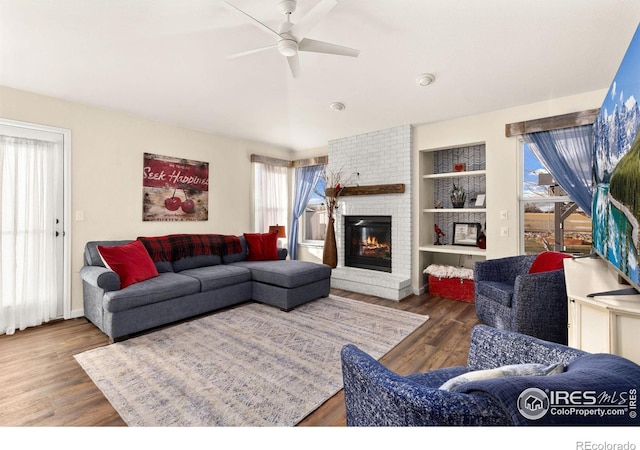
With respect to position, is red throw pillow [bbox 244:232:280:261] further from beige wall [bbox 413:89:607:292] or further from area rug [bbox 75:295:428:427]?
beige wall [bbox 413:89:607:292]

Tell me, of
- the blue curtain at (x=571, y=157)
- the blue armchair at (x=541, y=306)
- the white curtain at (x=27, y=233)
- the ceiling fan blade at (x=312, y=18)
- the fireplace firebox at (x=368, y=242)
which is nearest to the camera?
the ceiling fan blade at (x=312, y=18)

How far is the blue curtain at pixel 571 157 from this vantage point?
3062 mm

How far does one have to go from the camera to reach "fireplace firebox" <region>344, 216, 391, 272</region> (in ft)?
14.8

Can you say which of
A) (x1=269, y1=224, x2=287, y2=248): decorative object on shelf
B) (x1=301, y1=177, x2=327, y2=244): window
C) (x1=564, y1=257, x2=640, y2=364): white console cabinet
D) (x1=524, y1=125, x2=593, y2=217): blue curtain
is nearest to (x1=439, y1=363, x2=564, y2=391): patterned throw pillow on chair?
(x1=564, y1=257, x2=640, y2=364): white console cabinet


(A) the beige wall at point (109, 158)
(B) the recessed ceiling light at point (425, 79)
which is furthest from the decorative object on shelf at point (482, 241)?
(A) the beige wall at point (109, 158)

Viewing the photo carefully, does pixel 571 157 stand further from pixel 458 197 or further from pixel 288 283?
pixel 288 283

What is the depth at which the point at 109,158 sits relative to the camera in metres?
3.53

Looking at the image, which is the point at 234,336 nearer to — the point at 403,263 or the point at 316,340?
the point at 316,340

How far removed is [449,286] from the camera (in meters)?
3.95

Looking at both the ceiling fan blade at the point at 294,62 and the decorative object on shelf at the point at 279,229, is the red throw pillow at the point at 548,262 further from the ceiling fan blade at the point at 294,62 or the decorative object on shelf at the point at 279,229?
the decorative object on shelf at the point at 279,229

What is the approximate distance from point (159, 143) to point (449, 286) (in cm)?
438

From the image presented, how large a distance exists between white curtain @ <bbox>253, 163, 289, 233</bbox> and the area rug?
217 cm

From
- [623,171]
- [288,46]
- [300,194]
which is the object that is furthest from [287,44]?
[300,194]

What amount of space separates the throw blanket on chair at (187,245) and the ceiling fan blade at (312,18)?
2852 mm
